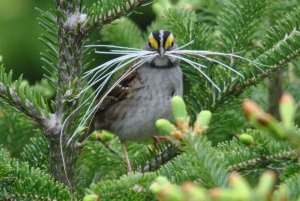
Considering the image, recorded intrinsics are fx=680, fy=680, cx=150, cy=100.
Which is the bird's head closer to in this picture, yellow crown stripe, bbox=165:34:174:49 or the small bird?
yellow crown stripe, bbox=165:34:174:49

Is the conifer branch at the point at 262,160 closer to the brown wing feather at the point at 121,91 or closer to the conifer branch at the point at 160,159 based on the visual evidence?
the conifer branch at the point at 160,159

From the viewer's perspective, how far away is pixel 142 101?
3832 mm

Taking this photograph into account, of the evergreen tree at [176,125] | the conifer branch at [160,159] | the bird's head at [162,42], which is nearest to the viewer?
the evergreen tree at [176,125]

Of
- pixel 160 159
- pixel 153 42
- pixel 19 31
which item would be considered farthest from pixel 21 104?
pixel 19 31

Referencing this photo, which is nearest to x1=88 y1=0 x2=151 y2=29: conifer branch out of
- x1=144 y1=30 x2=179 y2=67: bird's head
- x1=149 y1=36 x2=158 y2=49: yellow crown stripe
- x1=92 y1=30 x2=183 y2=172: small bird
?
x1=144 y1=30 x2=179 y2=67: bird's head

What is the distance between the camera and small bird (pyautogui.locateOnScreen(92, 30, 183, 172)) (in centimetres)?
→ 374

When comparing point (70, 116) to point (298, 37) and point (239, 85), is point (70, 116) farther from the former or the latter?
point (298, 37)

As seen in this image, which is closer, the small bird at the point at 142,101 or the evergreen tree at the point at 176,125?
the evergreen tree at the point at 176,125

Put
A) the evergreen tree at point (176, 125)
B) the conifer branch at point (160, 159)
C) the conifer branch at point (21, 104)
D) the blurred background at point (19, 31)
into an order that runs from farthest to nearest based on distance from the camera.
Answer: the blurred background at point (19, 31)
the conifer branch at point (160, 159)
the conifer branch at point (21, 104)
the evergreen tree at point (176, 125)

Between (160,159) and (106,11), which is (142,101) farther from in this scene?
(106,11)

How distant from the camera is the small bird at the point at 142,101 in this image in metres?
3.74

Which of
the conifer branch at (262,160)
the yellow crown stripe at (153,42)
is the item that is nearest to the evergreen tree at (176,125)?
the conifer branch at (262,160)

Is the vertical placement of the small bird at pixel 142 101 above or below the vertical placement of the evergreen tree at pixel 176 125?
below

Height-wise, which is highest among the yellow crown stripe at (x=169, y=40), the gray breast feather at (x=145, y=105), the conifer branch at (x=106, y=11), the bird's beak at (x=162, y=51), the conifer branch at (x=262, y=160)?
the conifer branch at (x=106, y=11)
